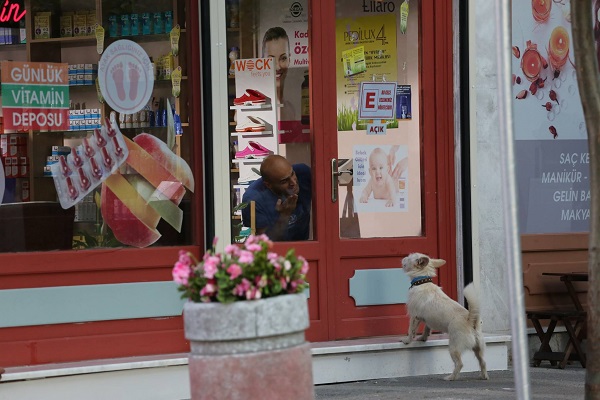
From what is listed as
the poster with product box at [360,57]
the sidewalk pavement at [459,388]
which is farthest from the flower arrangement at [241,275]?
the poster with product box at [360,57]

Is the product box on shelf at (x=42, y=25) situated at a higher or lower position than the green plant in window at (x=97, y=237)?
higher

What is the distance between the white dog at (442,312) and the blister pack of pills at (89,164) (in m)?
2.28

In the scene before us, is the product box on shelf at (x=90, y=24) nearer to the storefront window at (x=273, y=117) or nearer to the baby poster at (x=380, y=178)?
the storefront window at (x=273, y=117)

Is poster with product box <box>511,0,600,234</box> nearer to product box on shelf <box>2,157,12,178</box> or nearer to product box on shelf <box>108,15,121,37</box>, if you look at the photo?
product box on shelf <box>108,15,121,37</box>

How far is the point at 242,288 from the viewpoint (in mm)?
5031

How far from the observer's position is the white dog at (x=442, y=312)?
820 centimetres

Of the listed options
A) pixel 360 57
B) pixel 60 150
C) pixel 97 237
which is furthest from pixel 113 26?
pixel 360 57

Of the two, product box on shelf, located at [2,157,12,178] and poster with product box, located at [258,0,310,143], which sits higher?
poster with product box, located at [258,0,310,143]

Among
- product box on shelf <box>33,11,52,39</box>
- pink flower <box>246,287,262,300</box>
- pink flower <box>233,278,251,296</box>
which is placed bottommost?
pink flower <box>246,287,262,300</box>

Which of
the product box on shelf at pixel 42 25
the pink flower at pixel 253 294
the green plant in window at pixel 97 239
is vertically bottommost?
the pink flower at pixel 253 294

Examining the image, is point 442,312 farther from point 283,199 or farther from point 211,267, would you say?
point 211,267

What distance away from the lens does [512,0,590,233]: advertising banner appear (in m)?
9.66

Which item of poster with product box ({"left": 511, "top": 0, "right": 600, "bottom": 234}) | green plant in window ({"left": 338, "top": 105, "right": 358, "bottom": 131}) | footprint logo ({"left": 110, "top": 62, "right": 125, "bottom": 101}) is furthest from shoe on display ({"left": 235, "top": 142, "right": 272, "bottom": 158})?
poster with product box ({"left": 511, "top": 0, "right": 600, "bottom": 234})

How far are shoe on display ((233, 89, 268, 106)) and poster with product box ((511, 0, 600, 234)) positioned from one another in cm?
223
